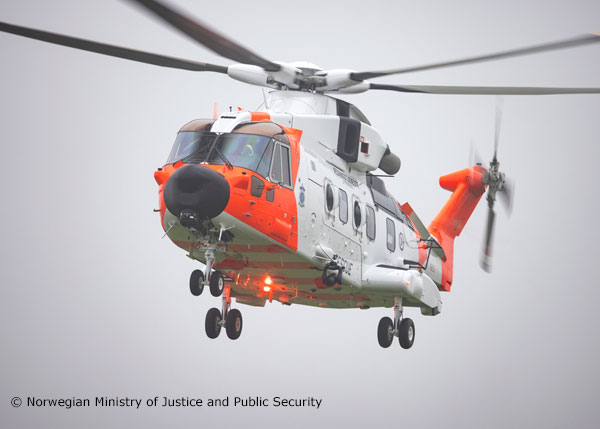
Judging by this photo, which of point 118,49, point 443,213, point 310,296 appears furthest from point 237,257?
point 443,213

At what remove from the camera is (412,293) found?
18312 millimetres

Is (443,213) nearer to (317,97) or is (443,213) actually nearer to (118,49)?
(317,97)

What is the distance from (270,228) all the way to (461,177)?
332 inches

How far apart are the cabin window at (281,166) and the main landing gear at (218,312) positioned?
1681 millimetres

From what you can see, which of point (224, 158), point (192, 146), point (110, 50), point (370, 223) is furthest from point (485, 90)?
point (110, 50)

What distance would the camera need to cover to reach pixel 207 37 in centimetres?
1509

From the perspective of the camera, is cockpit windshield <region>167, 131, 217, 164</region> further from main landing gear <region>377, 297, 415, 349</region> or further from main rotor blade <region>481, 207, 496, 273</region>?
main rotor blade <region>481, 207, 496, 273</region>

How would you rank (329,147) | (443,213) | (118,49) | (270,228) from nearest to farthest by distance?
1. (270,228)
2. (118,49)
3. (329,147)
4. (443,213)

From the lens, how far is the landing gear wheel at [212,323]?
17344 millimetres

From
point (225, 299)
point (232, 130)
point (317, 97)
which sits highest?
point (317, 97)

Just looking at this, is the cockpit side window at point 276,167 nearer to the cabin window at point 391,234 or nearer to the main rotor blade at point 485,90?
the main rotor blade at point 485,90

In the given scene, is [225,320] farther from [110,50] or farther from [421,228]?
[421,228]

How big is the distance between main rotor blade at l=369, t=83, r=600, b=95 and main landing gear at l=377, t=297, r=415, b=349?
3666 mm

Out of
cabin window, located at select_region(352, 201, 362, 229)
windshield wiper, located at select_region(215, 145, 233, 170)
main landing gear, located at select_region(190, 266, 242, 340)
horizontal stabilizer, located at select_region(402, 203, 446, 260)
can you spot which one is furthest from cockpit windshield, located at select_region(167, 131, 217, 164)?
horizontal stabilizer, located at select_region(402, 203, 446, 260)
